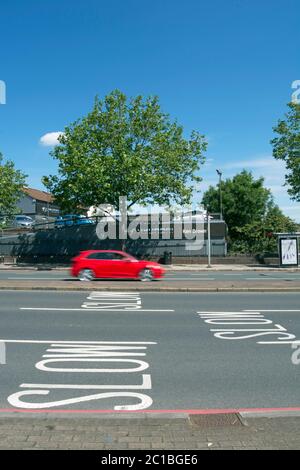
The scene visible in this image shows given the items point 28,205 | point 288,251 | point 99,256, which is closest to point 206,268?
point 288,251

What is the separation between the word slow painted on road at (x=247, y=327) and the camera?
29.4 ft

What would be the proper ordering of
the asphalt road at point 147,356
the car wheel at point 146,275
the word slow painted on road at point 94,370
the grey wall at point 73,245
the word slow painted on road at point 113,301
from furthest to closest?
1. the grey wall at point 73,245
2. the car wheel at point 146,275
3. the word slow painted on road at point 113,301
4. the asphalt road at point 147,356
5. the word slow painted on road at point 94,370

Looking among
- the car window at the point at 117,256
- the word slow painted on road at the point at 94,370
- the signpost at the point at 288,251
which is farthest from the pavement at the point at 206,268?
the word slow painted on road at the point at 94,370

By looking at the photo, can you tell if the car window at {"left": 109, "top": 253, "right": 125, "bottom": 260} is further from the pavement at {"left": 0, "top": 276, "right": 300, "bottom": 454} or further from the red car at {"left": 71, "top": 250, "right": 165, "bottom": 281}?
the pavement at {"left": 0, "top": 276, "right": 300, "bottom": 454}

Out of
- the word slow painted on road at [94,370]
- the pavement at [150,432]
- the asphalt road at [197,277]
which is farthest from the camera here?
the asphalt road at [197,277]

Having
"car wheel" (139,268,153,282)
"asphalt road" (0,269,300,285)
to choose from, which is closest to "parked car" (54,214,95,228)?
"asphalt road" (0,269,300,285)

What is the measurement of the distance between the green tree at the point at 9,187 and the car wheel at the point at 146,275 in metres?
19.6

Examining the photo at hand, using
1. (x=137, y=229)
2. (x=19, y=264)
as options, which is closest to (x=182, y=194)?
(x=137, y=229)

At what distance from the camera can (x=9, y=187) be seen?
35.4 m

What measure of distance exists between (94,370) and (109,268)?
12.9 meters

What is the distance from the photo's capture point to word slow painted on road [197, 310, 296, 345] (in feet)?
29.4

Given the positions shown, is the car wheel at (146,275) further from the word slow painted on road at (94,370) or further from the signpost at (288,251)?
the signpost at (288,251)

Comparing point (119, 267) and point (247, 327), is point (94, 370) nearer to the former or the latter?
point (247, 327)
